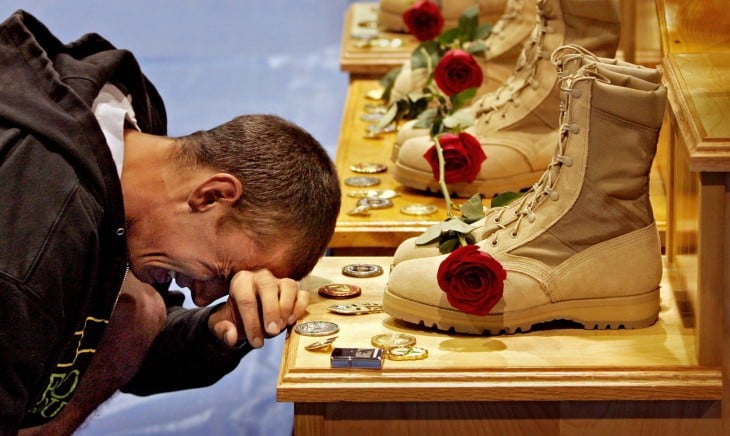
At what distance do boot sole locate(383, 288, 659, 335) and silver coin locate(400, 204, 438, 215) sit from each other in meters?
0.45

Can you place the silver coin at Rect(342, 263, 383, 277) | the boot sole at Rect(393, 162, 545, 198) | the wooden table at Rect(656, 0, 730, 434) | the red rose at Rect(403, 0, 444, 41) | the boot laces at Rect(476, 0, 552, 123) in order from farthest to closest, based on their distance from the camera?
the red rose at Rect(403, 0, 444, 41) < the boot sole at Rect(393, 162, 545, 198) < the boot laces at Rect(476, 0, 552, 123) < the silver coin at Rect(342, 263, 383, 277) < the wooden table at Rect(656, 0, 730, 434)

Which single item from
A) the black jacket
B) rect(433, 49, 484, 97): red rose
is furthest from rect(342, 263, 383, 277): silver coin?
rect(433, 49, 484, 97): red rose

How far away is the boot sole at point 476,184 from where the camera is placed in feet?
5.95

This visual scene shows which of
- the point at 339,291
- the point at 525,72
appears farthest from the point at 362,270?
the point at 525,72

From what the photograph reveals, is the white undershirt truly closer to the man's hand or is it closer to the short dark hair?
the short dark hair

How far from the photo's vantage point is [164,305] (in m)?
1.75

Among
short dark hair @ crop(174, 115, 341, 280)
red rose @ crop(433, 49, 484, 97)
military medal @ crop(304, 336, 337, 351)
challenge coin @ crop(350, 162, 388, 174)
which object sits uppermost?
short dark hair @ crop(174, 115, 341, 280)

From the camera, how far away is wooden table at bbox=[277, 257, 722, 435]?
123cm

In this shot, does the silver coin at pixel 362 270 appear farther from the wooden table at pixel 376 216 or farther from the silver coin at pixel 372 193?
the silver coin at pixel 372 193

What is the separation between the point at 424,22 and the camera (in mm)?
2469

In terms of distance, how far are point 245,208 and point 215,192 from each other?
4cm

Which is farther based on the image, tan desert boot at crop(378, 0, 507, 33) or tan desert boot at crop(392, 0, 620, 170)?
tan desert boot at crop(378, 0, 507, 33)

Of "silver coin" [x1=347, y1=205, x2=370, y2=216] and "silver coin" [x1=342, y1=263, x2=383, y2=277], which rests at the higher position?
"silver coin" [x1=342, y1=263, x2=383, y2=277]

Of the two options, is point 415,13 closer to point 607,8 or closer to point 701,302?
point 607,8
